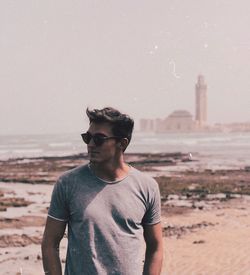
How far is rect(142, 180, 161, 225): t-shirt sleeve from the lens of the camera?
117 inches

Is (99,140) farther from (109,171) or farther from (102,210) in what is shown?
(102,210)

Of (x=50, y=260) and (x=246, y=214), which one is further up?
(x=50, y=260)

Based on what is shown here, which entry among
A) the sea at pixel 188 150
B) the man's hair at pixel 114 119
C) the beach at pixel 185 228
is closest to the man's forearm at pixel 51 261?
the man's hair at pixel 114 119

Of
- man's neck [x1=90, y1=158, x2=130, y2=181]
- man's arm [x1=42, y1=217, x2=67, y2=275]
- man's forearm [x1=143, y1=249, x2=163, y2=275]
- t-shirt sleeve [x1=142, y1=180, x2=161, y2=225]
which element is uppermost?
man's neck [x1=90, y1=158, x2=130, y2=181]

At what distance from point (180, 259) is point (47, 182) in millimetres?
21031

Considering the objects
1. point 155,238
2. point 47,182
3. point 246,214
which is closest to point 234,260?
point 246,214

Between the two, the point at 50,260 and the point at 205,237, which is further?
the point at 205,237

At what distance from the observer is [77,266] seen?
112 inches

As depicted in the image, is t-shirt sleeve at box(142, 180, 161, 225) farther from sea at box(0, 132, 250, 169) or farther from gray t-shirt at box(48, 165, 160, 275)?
sea at box(0, 132, 250, 169)

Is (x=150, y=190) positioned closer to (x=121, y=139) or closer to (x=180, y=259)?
(x=121, y=139)

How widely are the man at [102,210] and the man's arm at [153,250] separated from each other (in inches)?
2.5

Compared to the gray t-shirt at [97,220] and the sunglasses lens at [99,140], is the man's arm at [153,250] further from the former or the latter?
the sunglasses lens at [99,140]

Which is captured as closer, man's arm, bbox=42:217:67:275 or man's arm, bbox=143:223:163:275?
man's arm, bbox=42:217:67:275

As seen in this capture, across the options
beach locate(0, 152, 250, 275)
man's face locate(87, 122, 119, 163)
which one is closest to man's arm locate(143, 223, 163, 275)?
man's face locate(87, 122, 119, 163)
